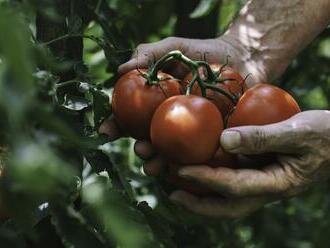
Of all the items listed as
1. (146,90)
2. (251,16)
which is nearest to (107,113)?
(146,90)

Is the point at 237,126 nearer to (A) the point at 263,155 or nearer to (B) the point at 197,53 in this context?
(A) the point at 263,155

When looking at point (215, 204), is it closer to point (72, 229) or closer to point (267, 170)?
point (267, 170)

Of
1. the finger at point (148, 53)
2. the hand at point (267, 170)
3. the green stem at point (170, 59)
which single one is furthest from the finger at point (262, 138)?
the finger at point (148, 53)

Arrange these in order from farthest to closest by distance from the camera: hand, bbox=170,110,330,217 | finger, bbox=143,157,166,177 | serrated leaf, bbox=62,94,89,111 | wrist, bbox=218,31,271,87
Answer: wrist, bbox=218,31,271,87
finger, bbox=143,157,166,177
hand, bbox=170,110,330,217
serrated leaf, bbox=62,94,89,111

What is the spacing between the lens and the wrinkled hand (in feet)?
3.53

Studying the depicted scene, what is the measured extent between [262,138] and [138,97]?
17 centimetres

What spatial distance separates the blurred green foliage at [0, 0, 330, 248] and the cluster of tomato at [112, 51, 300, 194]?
4 centimetres

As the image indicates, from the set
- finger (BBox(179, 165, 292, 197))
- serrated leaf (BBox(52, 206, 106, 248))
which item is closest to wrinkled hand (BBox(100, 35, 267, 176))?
finger (BBox(179, 165, 292, 197))

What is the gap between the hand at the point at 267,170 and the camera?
3.19 ft

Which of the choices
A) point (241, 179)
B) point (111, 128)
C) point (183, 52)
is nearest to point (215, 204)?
point (241, 179)

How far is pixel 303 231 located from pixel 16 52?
5.31 ft

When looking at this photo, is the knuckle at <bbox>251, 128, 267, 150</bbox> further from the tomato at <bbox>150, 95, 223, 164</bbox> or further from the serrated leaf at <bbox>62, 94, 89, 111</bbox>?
the serrated leaf at <bbox>62, 94, 89, 111</bbox>

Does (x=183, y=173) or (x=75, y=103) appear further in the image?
(x=183, y=173)

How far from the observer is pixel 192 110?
92 centimetres
